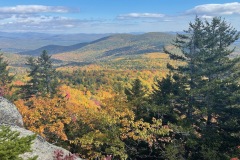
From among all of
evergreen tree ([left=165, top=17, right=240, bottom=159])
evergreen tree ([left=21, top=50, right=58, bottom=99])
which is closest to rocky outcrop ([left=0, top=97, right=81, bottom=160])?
evergreen tree ([left=165, top=17, right=240, bottom=159])

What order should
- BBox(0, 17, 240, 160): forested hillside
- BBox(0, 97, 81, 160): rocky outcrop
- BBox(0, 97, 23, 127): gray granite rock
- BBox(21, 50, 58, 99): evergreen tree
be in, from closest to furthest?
BBox(0, 97, 81, 160): rocky outcrop, BBox(0, 97, 23, 127): gray granite rock, BBox(0, 17, 240, 160): forested hillside, BBox(21, 50, 58, 99): evergreen tree

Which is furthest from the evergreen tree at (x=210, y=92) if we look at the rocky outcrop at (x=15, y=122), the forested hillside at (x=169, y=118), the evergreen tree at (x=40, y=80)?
the evergreen tree at (x=40, y=80)

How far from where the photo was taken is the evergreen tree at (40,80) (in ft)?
203

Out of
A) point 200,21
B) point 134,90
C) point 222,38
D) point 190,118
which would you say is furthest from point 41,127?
point 222,38

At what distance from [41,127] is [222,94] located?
2253cm

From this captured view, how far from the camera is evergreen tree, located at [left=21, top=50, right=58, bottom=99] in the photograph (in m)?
61.9

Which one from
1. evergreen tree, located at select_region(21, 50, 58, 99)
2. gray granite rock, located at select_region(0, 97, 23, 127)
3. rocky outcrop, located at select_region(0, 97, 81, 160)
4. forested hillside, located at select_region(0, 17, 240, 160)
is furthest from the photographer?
evergreen tree, located at select_region(21, 50, 58, 99)

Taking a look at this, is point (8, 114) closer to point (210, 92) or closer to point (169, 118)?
point (169, 118)

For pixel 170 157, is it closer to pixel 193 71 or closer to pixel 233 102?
pixel 233 102

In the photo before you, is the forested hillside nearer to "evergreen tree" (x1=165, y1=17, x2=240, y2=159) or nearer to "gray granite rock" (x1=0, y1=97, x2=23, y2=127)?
"evergreen tree" (x1=165, y1=17, x2=240, y2=159)

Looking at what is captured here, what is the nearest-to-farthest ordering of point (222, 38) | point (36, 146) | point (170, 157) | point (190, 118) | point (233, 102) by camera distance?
point (36, 146)
point (170, 157)
point (233, 102)
point (190, 118)
point (222, 38)

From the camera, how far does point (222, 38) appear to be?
46281mm

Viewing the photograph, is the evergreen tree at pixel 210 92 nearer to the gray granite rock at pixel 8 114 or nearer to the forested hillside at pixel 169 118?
the forested hillside at pixel 169 118

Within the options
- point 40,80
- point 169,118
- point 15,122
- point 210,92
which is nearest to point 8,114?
point 15,122
